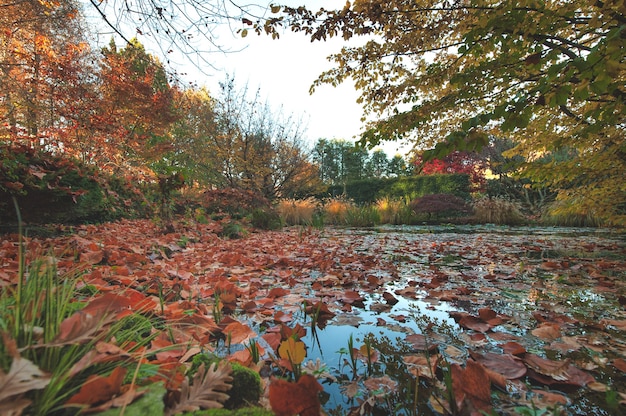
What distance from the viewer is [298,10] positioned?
2.75 m

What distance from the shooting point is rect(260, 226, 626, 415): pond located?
2.47 ft

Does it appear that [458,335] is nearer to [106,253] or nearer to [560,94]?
[560,94]

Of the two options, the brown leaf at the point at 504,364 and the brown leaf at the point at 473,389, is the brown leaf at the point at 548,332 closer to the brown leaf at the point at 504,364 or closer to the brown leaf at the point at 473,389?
the brown leaf at the point at 504,364

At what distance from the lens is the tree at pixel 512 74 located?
1.40 meters

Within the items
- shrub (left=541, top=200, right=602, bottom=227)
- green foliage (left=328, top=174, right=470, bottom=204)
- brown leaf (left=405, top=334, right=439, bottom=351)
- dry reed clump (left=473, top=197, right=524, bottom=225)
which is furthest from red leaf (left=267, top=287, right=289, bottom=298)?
green foliage (left=328, top=174, right=470, bottom=204)

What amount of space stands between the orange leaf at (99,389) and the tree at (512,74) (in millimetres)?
1516

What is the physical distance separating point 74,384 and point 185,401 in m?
0.20

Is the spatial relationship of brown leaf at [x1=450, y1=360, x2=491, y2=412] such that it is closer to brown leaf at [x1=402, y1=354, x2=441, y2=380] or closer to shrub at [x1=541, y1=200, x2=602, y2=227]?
brown leaf at [x1=402, y1=354, x2=441, y2=380]

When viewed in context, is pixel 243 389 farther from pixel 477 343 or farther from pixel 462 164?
pixel 462 164

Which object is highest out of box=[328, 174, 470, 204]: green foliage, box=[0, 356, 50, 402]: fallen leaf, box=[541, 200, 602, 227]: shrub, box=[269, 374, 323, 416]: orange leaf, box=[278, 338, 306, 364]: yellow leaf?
box=[328, 174, 470, 204]: green foliage

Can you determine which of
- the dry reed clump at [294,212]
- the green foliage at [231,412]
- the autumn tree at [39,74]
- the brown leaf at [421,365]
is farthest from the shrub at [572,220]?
the autumn tree at [39,74]

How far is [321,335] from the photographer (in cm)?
119

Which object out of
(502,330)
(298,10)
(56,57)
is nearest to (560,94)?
(502,330)

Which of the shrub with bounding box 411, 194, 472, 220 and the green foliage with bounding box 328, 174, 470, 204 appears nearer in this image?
the shrub with bounding box 411, 194, 472, 220
